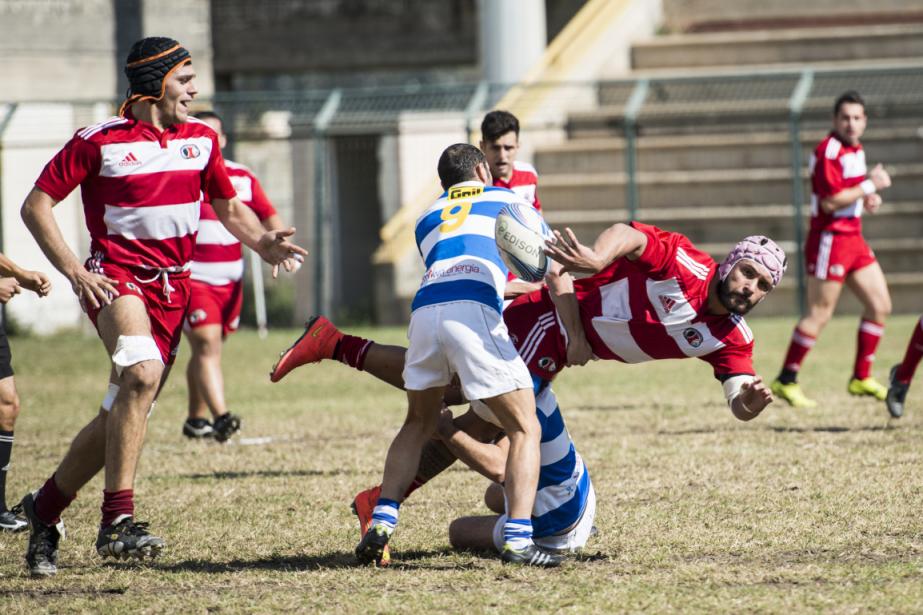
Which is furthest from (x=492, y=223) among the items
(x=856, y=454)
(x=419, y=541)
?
(x=856, y=454)

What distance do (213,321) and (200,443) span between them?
2.74ft

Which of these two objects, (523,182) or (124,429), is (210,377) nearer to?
(523,182)

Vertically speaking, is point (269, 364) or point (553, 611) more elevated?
point (553, 611)

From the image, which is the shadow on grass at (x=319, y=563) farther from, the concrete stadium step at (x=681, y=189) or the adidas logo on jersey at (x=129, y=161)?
the concrete stadium step at (x=681, y=189)

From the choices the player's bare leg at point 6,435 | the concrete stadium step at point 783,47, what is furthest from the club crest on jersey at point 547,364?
the concrete stadium step at point 783,47

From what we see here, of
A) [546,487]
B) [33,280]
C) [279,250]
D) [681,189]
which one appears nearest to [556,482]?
[546,487]

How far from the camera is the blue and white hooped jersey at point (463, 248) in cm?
545

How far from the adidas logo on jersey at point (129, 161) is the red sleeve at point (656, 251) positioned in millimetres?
2037

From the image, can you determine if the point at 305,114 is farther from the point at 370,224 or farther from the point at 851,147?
the point at 851,147

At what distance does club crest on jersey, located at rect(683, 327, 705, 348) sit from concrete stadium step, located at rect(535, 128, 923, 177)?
15.3 meters

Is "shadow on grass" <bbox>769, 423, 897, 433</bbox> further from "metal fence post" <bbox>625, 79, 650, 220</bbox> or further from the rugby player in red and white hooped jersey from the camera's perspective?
"metal fence post" <bbox>625, 79, 650, 220</bbox>

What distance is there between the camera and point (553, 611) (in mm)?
4695

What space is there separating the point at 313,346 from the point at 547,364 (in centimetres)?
104

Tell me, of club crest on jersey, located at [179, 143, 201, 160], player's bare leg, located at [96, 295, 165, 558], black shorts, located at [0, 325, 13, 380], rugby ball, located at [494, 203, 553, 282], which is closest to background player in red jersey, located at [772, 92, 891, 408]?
rugby ball, located at [494, 203, 553, 282]
